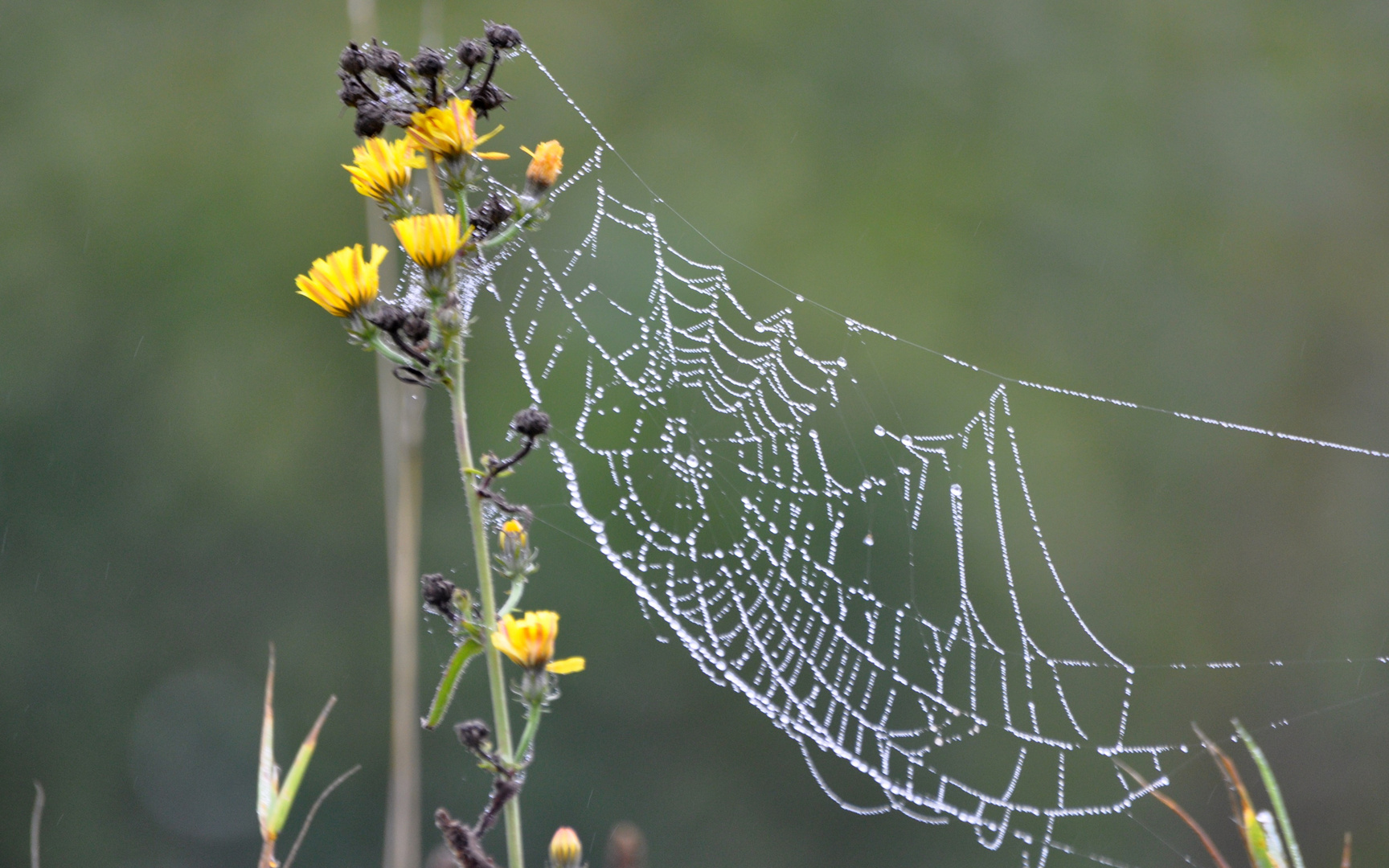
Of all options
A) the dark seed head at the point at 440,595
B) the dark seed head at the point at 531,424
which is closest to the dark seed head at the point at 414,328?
the dark seed head at the point at 531,424

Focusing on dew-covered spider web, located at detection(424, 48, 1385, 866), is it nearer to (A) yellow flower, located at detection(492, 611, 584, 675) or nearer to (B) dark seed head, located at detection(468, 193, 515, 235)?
(B) dark seed head, located at detection(468, 193, 515, 235)

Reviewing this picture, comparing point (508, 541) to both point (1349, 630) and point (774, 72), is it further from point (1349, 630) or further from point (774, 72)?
point (1349, 630)

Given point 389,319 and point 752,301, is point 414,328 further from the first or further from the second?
point 752,301

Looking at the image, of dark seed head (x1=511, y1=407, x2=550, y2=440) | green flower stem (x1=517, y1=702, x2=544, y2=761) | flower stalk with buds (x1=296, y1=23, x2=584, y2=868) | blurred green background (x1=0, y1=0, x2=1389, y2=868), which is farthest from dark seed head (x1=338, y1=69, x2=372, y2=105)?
blurred green background (x1=0, y1=0, x2=1389, y2=868)

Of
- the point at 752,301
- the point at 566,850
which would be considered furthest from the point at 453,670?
the point at 752,301

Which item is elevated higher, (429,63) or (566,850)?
(429,63)
